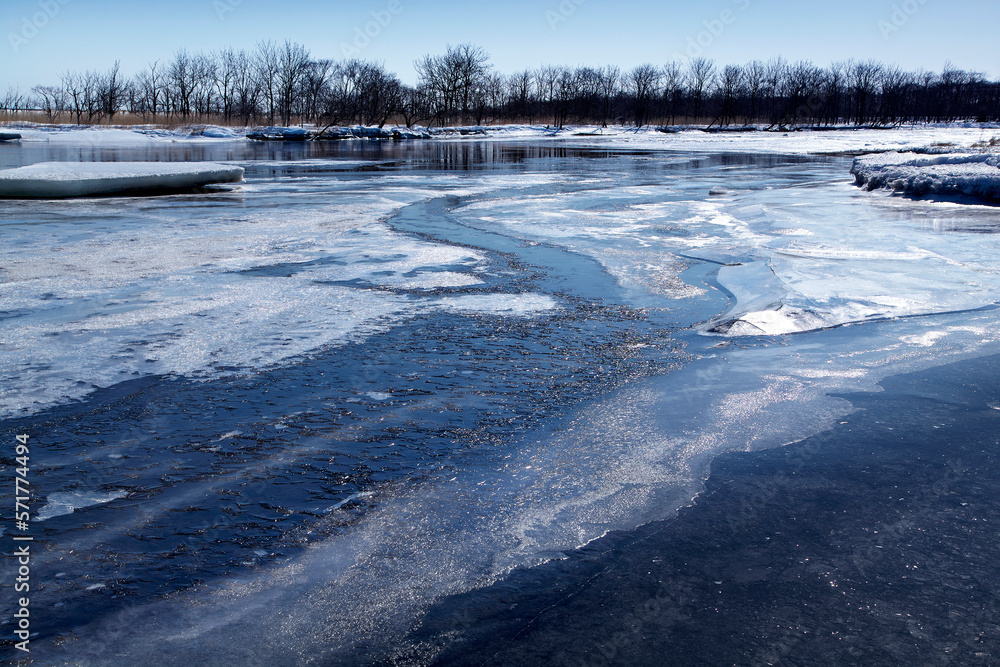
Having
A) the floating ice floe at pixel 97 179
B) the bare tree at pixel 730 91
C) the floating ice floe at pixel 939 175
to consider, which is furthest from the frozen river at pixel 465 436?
the bare tree at pixel 730 91

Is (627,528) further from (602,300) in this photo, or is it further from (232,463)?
(602,300)

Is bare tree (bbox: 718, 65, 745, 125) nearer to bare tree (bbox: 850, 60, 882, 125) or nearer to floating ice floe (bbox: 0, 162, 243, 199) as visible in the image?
bare tree (bbox: 850, 60, 882, 125)

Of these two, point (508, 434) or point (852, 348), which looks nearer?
point (508, 434)

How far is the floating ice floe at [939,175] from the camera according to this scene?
434 inches

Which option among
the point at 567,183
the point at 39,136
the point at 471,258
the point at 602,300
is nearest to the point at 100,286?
the point at 471,258

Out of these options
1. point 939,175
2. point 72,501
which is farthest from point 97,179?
point 939,175

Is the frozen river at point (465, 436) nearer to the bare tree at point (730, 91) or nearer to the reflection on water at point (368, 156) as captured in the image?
the reflection on water at point (368, 156)

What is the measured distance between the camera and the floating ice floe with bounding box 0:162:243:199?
11.3 meters

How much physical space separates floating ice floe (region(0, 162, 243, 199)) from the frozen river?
16.9 ft

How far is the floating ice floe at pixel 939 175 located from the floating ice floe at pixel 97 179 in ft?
40.8

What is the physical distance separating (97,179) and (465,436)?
11.2 metres

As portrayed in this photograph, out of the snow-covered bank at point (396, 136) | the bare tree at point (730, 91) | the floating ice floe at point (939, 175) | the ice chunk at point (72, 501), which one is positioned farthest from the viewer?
the bare tree at point (730, 91)

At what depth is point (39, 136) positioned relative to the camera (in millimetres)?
42469

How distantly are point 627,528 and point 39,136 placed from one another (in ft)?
167
